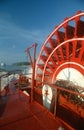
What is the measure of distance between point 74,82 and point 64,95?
2.51 feet

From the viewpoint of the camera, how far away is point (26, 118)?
393 centimetres

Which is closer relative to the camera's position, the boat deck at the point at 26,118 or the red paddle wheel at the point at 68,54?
the boat deck at the point at 26,118

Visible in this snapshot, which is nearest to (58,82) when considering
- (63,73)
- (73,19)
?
(63,73)

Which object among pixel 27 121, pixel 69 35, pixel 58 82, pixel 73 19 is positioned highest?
pixel 73 19

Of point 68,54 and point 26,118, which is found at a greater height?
point 68,54

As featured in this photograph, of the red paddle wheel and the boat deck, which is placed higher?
the red paddle wheel

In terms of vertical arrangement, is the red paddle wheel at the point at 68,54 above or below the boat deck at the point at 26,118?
above

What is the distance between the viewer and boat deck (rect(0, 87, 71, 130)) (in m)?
3.50

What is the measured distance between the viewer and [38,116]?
4098 mm

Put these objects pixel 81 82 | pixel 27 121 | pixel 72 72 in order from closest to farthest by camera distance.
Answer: pixel 27 121
pixel 81 82
pixel 72 72

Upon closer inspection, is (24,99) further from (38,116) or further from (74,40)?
(74,40)

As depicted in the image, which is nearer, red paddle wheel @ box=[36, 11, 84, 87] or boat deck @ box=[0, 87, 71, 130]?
boat deck @ box=[0, 87, 71, 130]

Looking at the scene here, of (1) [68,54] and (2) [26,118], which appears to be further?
(1) [68,54]

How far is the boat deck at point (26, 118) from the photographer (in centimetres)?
350
